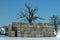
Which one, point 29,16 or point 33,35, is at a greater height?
point 29,16

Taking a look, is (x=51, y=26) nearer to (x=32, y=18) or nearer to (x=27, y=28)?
(x=27, y=28)

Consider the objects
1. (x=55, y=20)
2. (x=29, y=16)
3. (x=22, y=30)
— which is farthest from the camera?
(x=55, y=20)

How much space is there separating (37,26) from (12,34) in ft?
15.2

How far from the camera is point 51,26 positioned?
38.0m

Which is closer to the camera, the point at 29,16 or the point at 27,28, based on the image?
the point at 27,28

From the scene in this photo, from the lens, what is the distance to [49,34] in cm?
3775

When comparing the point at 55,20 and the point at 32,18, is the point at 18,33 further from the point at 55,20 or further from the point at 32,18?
the point at 55,20

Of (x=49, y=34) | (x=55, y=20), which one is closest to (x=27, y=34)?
(x=49, y=34)

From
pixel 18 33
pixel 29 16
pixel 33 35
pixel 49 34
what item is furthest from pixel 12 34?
pixel 29 16

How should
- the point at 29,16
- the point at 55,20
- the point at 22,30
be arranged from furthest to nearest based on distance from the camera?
the point at 55,20 → the point at 29,16 → the point at 22,30

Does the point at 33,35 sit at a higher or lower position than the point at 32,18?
lower

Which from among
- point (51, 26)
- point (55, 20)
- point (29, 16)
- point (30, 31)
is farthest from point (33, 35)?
point (55, 20)

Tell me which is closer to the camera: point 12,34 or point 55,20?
point 12,34

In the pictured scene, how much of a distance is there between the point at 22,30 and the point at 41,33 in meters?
3.47
